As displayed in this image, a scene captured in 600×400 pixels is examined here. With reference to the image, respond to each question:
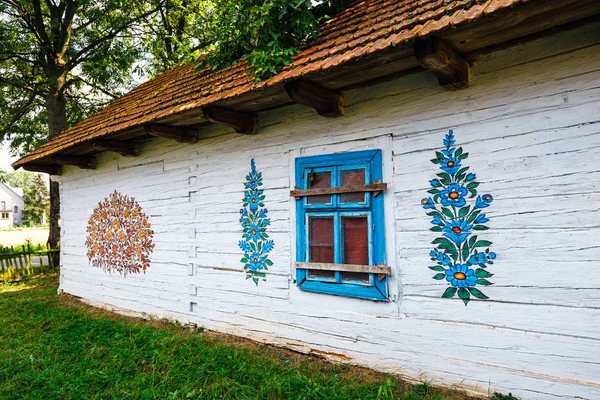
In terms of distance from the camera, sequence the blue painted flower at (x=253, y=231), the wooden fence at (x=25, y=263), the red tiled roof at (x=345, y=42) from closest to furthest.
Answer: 1. the red tiled roof at (x=345, y=42)
2. the blue painted flower at (x=253, y=231)
3. the wooden fence at (x=25, y=263)

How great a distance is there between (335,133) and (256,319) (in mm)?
2467

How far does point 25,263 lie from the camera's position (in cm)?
1199

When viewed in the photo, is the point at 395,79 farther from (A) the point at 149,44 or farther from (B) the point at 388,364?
(A) the point at 149,44

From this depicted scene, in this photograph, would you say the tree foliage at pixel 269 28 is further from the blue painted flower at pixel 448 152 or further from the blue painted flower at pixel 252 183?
the blue painted flower at pixel 448 152

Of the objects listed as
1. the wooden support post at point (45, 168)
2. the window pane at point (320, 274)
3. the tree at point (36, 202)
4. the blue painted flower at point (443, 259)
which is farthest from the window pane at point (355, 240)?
the tree at point (36, 202)

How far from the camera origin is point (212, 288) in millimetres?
5219

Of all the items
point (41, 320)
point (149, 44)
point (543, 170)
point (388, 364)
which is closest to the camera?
point (543, 170)

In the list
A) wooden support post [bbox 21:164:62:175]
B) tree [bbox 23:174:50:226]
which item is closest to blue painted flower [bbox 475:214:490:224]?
wooden support post [bbox 21:164:62:175]

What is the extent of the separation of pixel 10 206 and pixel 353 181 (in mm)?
82772

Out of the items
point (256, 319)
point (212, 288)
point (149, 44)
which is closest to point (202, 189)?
point (212, 288)

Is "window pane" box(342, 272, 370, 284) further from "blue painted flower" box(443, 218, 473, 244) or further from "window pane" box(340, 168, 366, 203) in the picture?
"blue painted flower" box(443, 218, 473, 244)

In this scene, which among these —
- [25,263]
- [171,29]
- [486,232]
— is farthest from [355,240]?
[171,29]

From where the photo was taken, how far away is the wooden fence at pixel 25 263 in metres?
11.5

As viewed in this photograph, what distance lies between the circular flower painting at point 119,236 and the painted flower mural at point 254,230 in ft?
7.10
